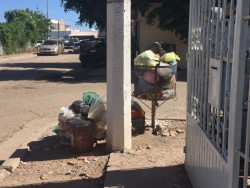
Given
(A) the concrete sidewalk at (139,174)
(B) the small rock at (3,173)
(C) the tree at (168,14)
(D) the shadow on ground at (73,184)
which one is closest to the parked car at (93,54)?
(C) the tree at (168,14)

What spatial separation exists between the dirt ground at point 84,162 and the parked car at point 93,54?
19.0m

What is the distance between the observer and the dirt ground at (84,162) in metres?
5.38

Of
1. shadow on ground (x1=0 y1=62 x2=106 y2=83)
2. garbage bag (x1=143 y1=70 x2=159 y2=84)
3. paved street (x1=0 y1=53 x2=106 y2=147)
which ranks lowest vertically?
shadow on ground (x1=0 y1=62 x2=106 y2=83)

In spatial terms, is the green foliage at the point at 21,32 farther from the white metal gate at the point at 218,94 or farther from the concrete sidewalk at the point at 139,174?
the white metal gate at the point at 218,94

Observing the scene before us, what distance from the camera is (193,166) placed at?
4.83m

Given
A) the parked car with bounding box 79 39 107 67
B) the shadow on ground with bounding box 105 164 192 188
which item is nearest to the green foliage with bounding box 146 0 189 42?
the parked car with bounding box 79 39 107 67

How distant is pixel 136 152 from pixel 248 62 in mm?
3557

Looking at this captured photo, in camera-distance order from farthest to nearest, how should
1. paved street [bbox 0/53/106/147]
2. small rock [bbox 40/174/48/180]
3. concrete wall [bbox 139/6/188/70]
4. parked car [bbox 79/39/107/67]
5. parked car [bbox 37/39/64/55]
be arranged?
parked car [bbox 37/39/64/55] → parked car [bbox 79/39/107/67] → concrete wall [bbox 139/6/188/70] → paved street [bbox 0/53/106/147] → small rock [bbox 40/174/48/180]

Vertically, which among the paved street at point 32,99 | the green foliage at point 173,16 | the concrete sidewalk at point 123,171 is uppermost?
the green foliage at point 173,16

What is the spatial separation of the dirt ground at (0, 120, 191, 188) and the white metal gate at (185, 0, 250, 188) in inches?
25.2

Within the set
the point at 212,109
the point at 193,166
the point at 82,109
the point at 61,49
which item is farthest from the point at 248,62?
the point at 61,49

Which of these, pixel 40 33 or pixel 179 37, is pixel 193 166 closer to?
pixel 179 37

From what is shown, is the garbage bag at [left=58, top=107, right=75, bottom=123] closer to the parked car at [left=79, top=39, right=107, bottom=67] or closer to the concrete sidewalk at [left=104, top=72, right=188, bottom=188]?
the concrete sidewalk at [left=104, top=72, right=188, bottom=188]

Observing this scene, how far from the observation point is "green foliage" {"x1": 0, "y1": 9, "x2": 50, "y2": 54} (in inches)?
1854
